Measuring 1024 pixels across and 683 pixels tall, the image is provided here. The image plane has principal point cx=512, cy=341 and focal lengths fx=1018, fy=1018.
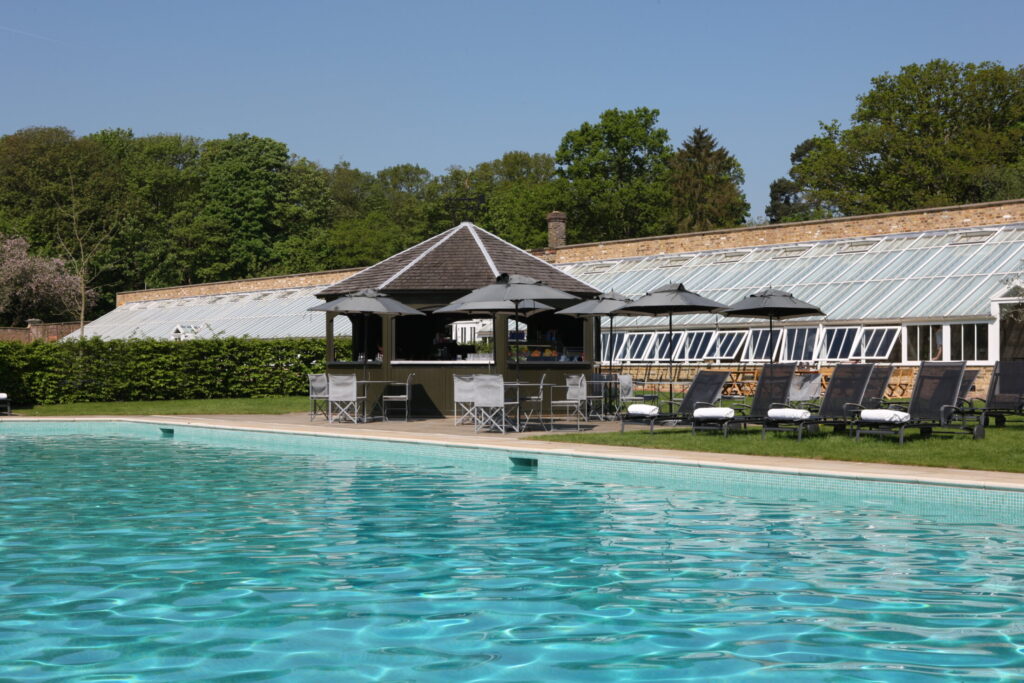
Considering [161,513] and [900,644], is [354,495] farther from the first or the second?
[900,644]

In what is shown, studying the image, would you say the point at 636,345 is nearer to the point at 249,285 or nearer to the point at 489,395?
the point at 489,395

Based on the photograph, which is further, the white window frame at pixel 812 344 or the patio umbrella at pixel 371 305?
the white window frame at pixel 812 344

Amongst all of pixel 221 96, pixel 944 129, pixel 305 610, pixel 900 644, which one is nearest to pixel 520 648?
pixel 305 610

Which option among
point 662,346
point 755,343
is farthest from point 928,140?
point 755,343

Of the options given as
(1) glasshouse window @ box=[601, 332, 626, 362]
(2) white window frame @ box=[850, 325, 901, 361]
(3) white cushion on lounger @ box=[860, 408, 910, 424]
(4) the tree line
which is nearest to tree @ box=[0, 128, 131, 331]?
(4) the tree line

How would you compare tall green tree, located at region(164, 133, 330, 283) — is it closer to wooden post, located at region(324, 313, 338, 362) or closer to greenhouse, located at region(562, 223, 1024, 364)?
greenhouse, located at region(562, 223, 1024, 364)

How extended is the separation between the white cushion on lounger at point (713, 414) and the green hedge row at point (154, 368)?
49.3 feet

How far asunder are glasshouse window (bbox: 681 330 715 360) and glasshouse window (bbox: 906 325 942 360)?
5308mm

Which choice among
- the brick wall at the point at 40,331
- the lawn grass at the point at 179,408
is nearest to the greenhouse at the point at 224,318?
the brick wall at the point at 40,331

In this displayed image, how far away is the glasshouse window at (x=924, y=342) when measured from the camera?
23.4m

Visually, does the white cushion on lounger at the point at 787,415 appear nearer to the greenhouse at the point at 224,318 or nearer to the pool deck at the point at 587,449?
the pool deck at the point at 587,449

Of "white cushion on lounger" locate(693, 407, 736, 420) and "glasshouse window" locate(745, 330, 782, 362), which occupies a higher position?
"glasshouse window" locate(745, 330, 782, 362)

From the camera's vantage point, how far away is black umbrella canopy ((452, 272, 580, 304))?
17.0m

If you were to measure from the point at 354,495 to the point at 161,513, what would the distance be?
2072 mm
